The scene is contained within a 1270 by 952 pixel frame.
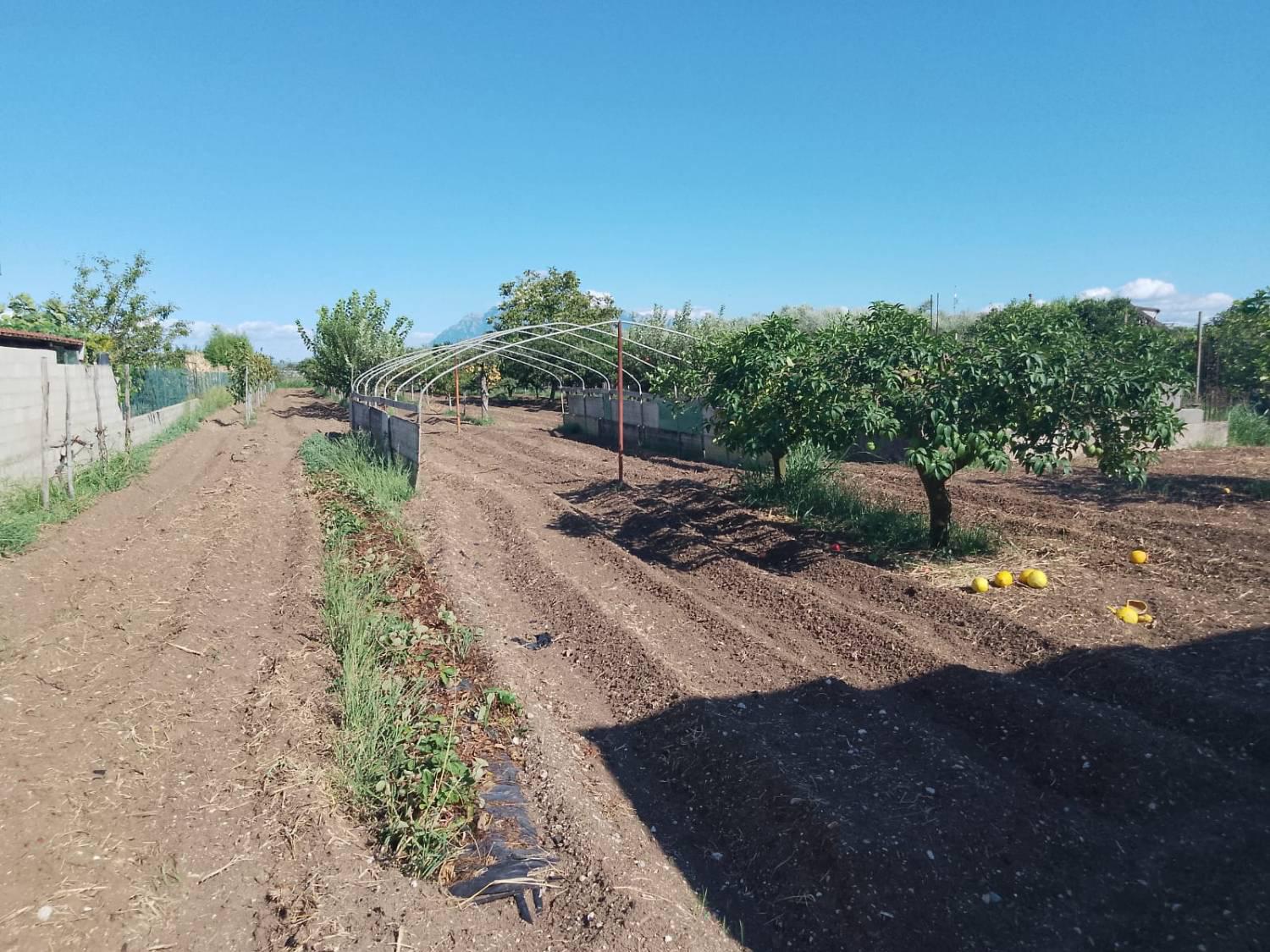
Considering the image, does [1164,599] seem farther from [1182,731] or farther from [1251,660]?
[1182,731]

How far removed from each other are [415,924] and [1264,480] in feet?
37.6

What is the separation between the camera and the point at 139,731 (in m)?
4.08

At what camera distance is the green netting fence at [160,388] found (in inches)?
824

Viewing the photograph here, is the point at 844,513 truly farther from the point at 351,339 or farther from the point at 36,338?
the point at 351,339

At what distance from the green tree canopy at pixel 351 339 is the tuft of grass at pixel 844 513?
19.5 meters

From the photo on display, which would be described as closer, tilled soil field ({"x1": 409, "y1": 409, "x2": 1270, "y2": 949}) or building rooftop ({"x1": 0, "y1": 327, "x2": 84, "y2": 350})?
tilled soil field ({"x1": 409, "y1": 409, "x2": 1270, "y2": 949})

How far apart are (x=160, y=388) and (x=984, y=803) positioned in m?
25.3

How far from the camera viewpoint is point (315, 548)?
8.41m

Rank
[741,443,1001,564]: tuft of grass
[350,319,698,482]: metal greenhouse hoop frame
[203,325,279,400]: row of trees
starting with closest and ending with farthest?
[741,443,1001,564]: tuft of grass, [350,319,698,482]: metal greenhouse hoop frame, [203,325,279,400]: row of trees

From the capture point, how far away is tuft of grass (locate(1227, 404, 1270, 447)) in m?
13.9

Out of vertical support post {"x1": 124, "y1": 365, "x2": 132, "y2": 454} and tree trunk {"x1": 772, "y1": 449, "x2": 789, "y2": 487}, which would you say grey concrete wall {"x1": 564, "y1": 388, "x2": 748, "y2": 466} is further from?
vertical support post {"x1": 124, "y1": 365, "x2": 132, "y2": 454}

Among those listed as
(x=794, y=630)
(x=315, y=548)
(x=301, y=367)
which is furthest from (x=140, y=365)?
(x=794, y=630)

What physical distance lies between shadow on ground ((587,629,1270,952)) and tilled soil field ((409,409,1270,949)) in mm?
13

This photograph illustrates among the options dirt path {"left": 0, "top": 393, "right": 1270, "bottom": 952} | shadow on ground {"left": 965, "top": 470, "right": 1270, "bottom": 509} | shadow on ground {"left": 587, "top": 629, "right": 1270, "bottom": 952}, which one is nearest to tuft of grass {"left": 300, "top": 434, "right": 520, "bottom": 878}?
dirt path {"left": 0, "top": 393, "right": 1270, "bottom": 952}
